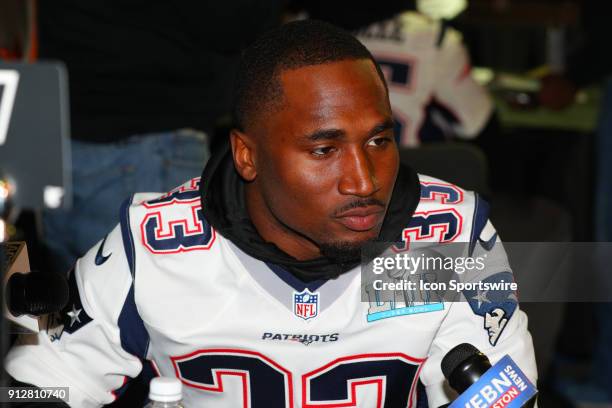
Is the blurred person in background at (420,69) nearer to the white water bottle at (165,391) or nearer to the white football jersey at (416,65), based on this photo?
the white football jersey at (416,65)

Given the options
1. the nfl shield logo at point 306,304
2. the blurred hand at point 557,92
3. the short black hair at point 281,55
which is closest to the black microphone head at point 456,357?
the nfl shield logo at point 306,304

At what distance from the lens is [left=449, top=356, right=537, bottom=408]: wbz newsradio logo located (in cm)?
151

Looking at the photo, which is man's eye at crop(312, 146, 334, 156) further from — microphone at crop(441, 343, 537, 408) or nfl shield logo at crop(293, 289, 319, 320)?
microphone at crop(441, 343, 537, 408)

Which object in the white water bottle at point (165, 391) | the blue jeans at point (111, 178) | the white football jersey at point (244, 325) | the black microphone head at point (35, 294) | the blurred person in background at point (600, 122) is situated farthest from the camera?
the blurred person in background at point (600, 122)

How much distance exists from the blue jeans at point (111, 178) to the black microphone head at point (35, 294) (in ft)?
3.24

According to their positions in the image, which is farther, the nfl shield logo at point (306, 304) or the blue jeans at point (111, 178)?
the blue jeans at point (111, 178)

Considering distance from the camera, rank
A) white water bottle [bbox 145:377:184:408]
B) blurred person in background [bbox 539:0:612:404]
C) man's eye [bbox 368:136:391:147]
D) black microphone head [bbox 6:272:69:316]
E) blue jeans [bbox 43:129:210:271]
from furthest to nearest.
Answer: blurred person in background [bbox 539:0:612:404] < blue jeans [bbox 43:129:210:271] < man's eye [bbox 368:136:391:147] < black microphone head [bbox 6:272:69:316] < white water bottle [bbox 145:377:184:408]

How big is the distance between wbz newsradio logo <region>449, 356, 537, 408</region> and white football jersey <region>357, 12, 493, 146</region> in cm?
220

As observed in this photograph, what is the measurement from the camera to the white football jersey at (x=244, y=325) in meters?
2.01

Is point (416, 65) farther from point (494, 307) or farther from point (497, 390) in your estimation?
point (497, 390)

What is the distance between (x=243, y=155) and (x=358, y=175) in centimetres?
30

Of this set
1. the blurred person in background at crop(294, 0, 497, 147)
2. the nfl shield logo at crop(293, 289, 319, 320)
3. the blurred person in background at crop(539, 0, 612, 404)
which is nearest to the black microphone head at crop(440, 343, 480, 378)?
the nfl shield logo at crop(293, 289, 319, 320)

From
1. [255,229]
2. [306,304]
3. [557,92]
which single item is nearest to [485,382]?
[306,304]

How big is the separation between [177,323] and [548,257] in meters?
0.73
